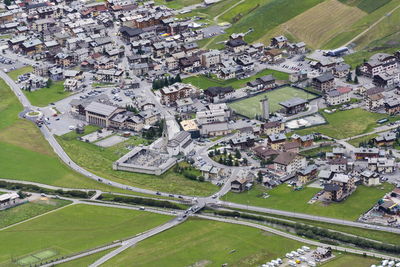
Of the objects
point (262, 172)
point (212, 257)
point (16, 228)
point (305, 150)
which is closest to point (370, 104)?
point (305, 150)

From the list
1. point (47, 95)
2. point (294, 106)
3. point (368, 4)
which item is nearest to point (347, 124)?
point (294, 106)

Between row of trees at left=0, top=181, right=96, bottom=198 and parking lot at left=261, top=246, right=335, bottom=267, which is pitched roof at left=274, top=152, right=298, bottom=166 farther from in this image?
row of trees at left=0, top=181, right=96, bottom=198

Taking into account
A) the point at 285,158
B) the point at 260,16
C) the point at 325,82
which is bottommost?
the point at 285,158

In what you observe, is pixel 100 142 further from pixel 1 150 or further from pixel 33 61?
pixel 33 61

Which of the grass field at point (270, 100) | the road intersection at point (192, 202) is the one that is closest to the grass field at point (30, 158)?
the road intersection at point (192, 202)

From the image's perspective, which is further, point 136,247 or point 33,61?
point 33,61

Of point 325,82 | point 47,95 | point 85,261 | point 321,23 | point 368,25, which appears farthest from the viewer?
point 321,23

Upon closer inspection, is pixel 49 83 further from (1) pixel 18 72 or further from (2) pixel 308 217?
(2) pixel 308 217
